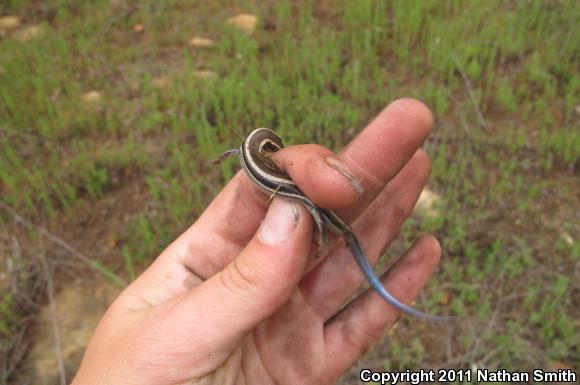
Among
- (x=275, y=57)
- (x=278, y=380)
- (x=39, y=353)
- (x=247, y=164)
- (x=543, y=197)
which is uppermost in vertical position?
(x=247, y=164)

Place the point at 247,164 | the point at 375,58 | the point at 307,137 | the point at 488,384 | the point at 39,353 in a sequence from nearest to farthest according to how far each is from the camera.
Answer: the point at 247,164 < the point at 488,384 < the point at 39,353 < the point at 307,137 < the point at 375,58

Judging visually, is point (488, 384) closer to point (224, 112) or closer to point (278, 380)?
point (278, 380)

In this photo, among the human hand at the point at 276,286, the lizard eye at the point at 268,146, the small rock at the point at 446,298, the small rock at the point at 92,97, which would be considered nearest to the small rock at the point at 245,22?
the small rock at the point at 92,97

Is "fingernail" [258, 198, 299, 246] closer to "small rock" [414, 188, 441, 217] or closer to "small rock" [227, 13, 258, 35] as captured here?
"small rock" [414, 188, 441, 217]

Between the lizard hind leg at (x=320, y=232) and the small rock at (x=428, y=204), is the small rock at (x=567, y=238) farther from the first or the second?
the lizard hind leg at (x=320, y=232)

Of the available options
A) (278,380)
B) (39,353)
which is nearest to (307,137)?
(278,380)

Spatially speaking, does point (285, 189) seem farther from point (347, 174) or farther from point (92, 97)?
point (92, 97)

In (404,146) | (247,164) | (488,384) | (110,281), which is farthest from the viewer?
(110,281)
